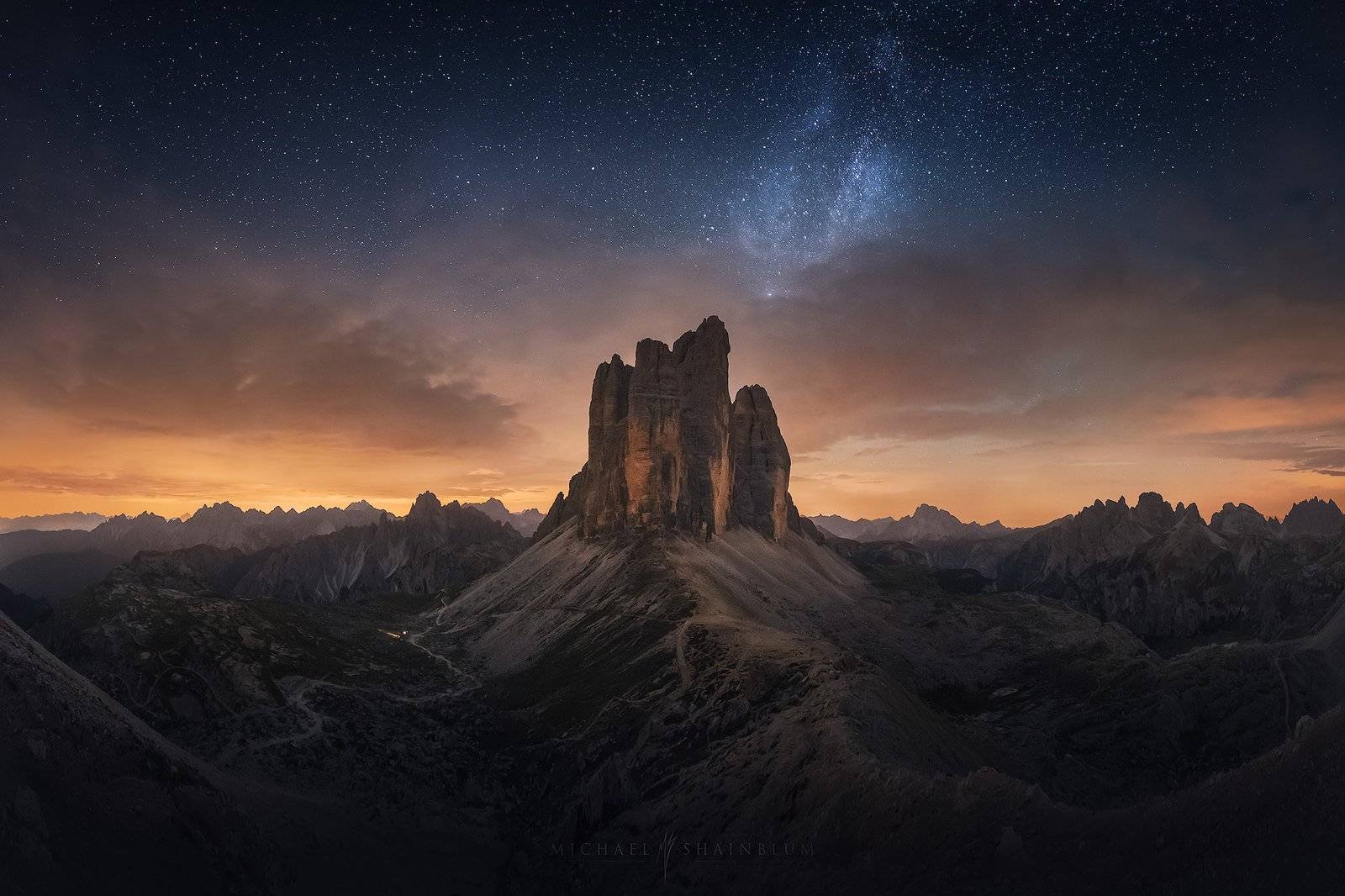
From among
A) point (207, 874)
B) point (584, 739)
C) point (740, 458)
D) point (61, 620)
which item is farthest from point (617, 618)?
point (740, 458)

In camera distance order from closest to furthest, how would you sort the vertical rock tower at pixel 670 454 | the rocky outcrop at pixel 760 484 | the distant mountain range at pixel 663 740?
the distant mountain range at pixel 663 740, the vertical rock tower at pixel 670 454, the rocky outcrop at pixel 760 484

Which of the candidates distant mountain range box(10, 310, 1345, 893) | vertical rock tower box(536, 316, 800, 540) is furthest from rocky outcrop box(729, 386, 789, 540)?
distant mountain range box(10, 310, 1345, 893)

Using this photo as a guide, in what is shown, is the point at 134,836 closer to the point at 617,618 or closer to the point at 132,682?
the point at 132,682

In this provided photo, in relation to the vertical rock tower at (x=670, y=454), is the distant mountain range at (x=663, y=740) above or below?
below

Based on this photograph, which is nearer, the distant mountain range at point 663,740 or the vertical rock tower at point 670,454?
the distant mountain range at point 663,740

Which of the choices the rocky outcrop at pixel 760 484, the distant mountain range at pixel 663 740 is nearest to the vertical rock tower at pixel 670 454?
the rocky outcrop at pixel 760 484

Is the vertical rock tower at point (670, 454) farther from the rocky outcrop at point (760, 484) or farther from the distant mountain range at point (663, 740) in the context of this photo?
the distant mountain range at point (663, 740)

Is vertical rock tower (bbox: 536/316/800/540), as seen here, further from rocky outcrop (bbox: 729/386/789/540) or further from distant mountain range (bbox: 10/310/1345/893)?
distant mountain range (bbox: 10/310/1345/893)

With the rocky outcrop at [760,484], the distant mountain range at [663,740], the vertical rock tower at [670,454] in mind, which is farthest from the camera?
the rocky outcrop at [760,484]
